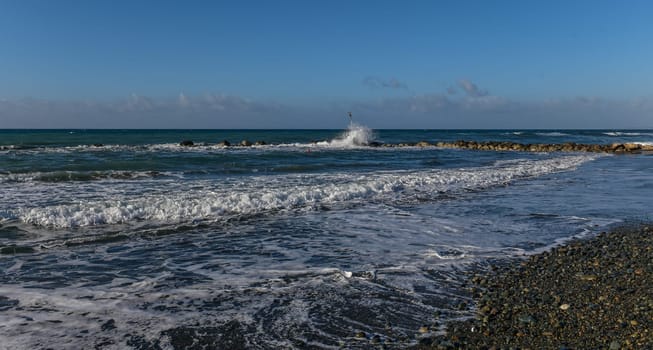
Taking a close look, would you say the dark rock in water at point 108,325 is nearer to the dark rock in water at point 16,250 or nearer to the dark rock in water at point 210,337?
the dark rock in water at point 210,337

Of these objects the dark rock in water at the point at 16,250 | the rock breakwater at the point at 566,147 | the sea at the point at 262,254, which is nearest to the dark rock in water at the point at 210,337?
the sea at the point at 262,254

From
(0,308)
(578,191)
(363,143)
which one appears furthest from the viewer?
(363,143)

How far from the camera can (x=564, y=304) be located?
17.7 ft

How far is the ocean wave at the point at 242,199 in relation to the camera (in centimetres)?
1046

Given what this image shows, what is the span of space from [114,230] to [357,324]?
6280 mm

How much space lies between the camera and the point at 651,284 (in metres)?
6.10

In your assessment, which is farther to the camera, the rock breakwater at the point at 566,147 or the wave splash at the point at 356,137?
the wave splash at the point at 356,137

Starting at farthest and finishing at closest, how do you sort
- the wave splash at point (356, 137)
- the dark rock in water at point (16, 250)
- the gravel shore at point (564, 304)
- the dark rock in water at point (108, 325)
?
the wave splash at point (356, 137) → the dark rock in water at point (16, 250) → the dark rock in water at point (108, 325) → the gravel shore at point (564, 304)

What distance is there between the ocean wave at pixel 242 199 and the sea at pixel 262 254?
0.05 metres

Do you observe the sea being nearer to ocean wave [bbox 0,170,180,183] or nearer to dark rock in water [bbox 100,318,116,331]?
dark rock in water [bbox 100,318,116,331]

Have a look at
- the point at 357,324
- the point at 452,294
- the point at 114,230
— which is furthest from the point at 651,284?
the point at 114,230

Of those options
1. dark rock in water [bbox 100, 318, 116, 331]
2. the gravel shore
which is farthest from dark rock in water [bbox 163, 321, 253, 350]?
the gravel shore

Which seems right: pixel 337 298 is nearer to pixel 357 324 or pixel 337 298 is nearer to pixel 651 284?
pixel 357 324

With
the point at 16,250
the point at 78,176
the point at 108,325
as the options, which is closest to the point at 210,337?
the point at 108,325
